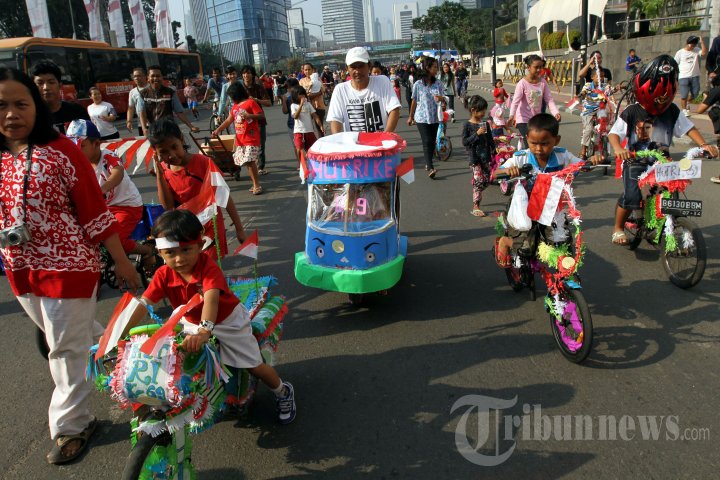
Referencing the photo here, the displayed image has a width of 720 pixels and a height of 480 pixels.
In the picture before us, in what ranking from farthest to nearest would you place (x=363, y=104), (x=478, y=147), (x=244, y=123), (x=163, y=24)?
(x=163, y=24) < (x=244, y=123) < (x=478, y=147) < (x=363, y=104)

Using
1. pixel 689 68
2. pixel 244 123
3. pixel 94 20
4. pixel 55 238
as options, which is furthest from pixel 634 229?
pixel 94 20

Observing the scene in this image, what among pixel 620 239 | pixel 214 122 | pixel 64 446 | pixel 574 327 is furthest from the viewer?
pixel 214 122

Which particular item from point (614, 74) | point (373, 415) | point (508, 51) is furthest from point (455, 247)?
point (508, 51)

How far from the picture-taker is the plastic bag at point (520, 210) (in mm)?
3676

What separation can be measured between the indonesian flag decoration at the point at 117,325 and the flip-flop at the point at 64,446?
0.84 meters

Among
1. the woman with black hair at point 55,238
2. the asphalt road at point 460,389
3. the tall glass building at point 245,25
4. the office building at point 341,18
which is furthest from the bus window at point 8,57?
the office building at point 341,18

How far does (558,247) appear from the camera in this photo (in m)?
3.69

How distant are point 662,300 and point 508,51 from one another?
4568 centimetres

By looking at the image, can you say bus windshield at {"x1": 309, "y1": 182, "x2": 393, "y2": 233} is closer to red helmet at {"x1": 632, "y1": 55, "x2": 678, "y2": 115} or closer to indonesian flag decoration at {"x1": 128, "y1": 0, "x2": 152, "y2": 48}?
red helmet at {"x1": 632, "y1": 55, "x2": 678, "y2": 115}

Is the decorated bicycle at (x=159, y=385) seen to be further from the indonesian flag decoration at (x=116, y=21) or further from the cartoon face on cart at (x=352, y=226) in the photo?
the indonesian flag decoration at (x=116, y=21)

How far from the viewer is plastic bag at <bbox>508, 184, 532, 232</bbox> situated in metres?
3.68

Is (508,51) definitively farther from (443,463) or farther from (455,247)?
(443,463)

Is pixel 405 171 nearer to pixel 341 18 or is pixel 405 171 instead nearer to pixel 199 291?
pixel 199 291

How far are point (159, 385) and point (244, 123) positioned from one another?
6.95 meters
